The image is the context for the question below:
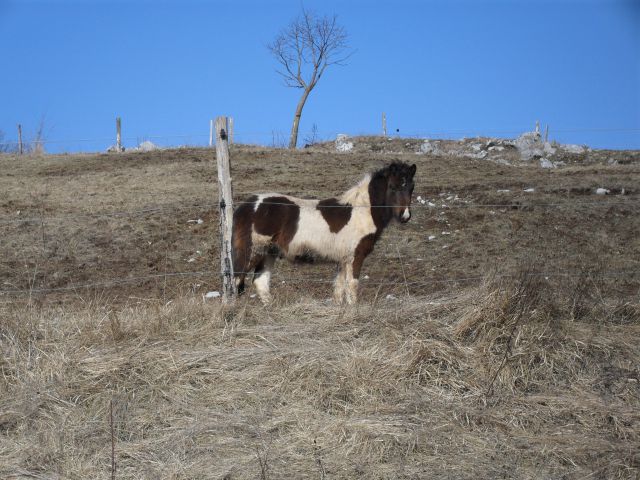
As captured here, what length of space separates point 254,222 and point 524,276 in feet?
11.6

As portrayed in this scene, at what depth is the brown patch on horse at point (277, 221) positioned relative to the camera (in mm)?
8672

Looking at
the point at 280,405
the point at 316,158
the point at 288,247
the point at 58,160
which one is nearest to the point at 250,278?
the point at 288,247

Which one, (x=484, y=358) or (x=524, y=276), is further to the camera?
(x=524, y=276)

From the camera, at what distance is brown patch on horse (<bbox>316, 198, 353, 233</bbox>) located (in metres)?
8.93

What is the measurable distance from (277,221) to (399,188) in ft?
5.74

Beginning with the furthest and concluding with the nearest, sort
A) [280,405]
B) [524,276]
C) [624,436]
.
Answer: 1. [524,276]
2. [280,405]
3. [624,436]

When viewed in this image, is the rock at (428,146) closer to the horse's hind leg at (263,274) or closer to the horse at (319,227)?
the horse at (319,227)

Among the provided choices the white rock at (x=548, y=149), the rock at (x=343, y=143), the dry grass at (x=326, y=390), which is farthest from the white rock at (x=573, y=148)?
the dry grass at (x=326, y=390)

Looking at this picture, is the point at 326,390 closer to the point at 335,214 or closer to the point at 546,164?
the point at 335,214

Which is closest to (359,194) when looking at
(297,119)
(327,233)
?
(327,233)

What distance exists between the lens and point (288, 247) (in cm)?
877

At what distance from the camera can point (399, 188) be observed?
9.41 m

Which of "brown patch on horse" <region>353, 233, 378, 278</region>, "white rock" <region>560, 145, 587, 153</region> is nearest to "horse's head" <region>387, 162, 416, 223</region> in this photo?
"brown patch on horse" <region>353, 233, 378, 278</region>

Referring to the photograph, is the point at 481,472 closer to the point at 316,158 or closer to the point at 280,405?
the point at 280,405
